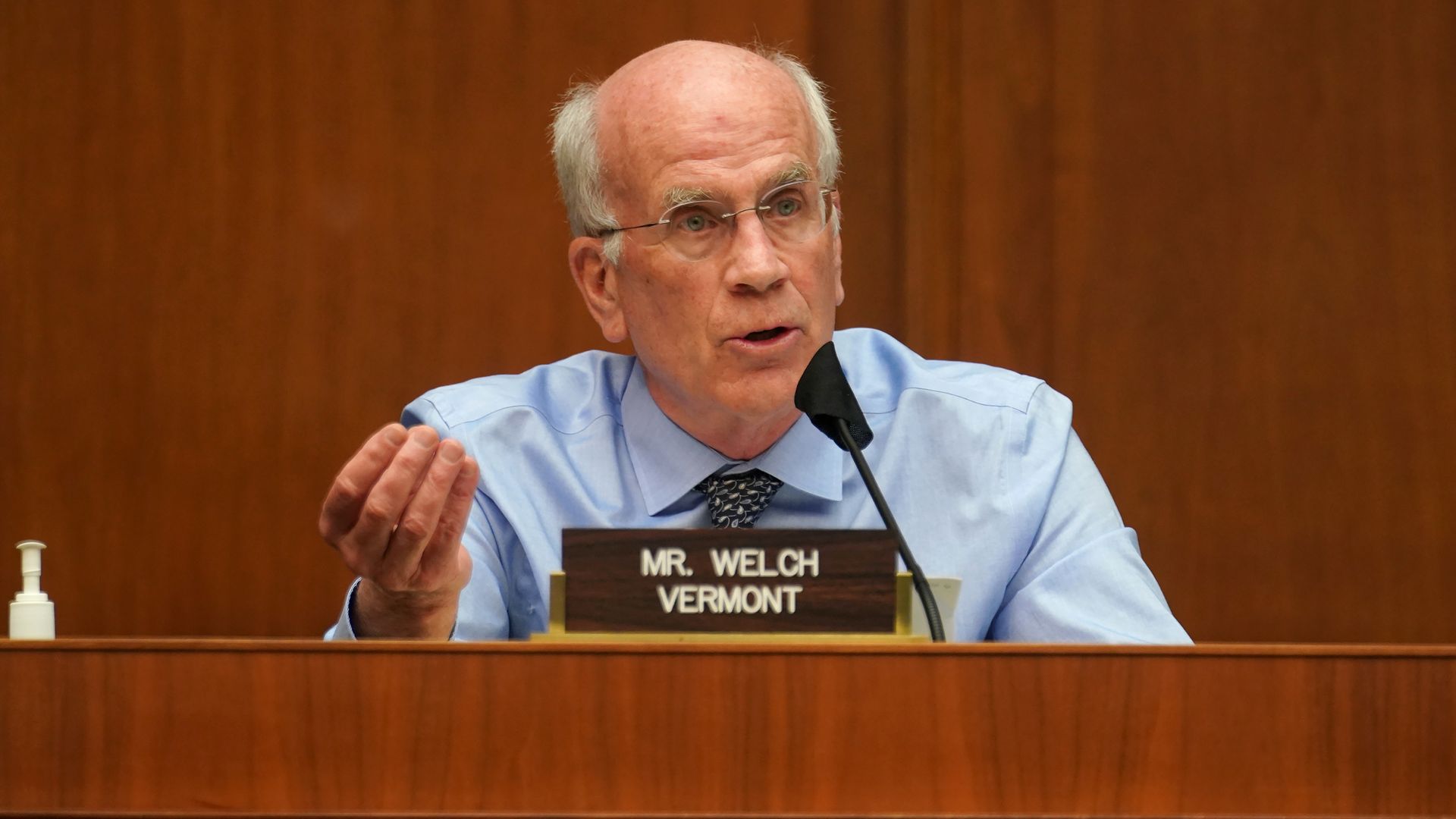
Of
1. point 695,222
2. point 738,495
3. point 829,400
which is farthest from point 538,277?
point 829,400

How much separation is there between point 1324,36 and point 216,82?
1715 mm

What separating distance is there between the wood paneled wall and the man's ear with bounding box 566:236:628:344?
0.39m

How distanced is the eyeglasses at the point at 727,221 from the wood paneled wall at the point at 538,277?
1.91 ft

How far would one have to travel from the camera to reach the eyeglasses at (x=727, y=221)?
1.65 m

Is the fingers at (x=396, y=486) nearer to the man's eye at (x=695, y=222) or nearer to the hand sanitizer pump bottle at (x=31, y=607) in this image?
the hand sanitizer pump bottle at (x=31, y=607)

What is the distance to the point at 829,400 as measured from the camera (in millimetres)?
1232

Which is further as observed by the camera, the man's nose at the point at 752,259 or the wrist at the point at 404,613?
the man's nose at the point at 752,259

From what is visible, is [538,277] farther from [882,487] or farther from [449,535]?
[449,535]

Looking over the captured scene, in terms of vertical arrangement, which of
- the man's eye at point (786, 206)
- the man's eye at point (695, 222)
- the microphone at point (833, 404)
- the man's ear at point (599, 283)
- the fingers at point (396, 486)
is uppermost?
the man's eye at point (786, 206)

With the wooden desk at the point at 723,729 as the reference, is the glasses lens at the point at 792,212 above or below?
above

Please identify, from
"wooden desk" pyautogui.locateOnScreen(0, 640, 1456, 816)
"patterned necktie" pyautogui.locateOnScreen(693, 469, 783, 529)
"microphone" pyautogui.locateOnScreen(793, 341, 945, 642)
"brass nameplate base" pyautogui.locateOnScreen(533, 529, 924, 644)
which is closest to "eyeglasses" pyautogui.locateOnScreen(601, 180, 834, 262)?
"patterned necktie" pyautogui.locateOnScreen(693, 469, 783, 529)

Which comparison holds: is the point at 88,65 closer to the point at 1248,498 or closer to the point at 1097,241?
the point at 1097,241

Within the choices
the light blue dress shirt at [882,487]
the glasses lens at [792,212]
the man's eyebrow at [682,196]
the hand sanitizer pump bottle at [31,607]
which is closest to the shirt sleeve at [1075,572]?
the light blue dress shirt at [882,487]

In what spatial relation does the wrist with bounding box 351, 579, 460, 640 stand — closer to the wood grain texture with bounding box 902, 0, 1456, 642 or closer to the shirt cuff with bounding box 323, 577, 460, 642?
the shirt cuff with bounding box 323, 577, 460, 642
